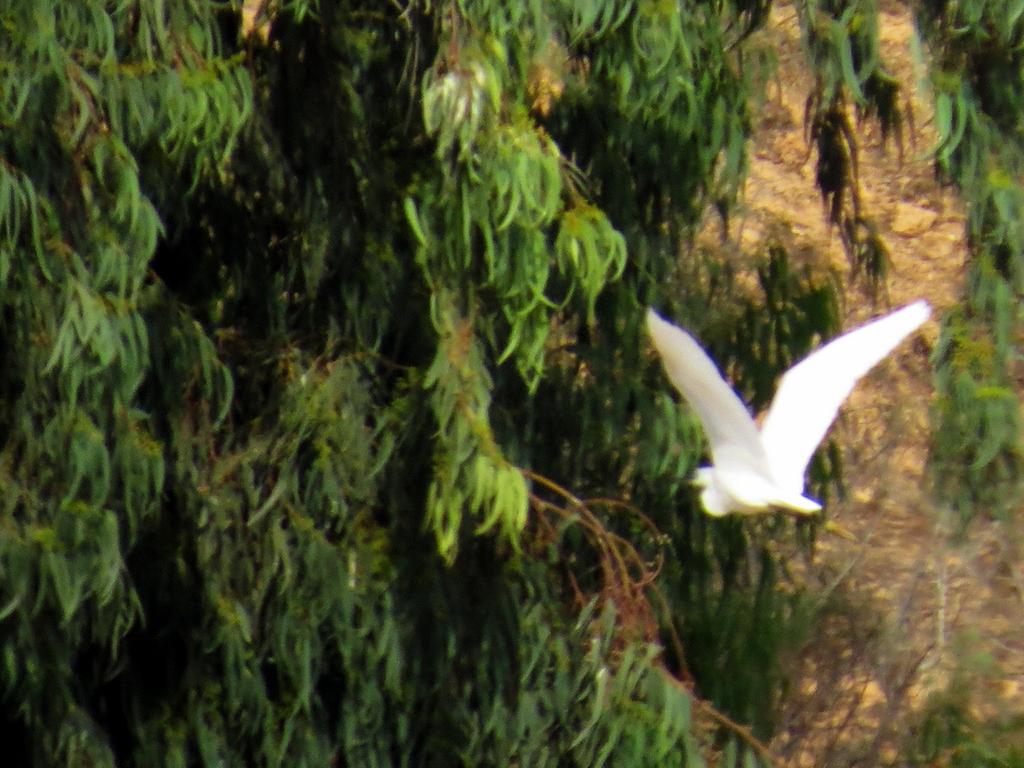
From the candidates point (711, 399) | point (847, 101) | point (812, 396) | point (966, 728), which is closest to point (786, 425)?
point (812, 396)

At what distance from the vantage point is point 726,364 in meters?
5.41

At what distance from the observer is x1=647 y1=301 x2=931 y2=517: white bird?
4719mm

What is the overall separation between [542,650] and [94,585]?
3.85 ft

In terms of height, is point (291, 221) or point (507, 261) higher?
point (291, 221)

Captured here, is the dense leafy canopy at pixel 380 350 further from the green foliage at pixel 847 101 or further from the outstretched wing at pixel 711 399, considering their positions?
the outstretched wing at pixel 711 399

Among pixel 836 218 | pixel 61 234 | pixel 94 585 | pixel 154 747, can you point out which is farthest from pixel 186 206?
pixel 836 218

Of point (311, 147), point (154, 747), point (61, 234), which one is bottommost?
point (154, 747)

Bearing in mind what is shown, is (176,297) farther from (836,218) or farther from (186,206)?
(836,218)

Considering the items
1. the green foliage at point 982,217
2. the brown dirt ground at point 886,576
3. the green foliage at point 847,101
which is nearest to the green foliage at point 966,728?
the brown dirt ground at point 886,576

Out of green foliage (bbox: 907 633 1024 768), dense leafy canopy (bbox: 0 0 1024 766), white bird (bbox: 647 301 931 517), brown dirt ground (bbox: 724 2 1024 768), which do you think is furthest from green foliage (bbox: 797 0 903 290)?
green foliage (bbox: 907 633 1024 768)

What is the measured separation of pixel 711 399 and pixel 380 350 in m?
0.78

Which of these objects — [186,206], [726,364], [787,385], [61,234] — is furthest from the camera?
[726,364]

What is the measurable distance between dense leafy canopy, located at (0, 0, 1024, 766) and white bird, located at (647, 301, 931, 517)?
0.14 meters

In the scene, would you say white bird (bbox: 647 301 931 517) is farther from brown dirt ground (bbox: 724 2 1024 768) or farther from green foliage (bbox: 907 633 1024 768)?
green foliage (bbox: 907 633 1024 768)
